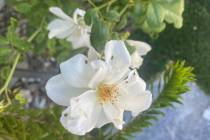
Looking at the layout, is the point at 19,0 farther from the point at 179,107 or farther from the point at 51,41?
the point at 179,107

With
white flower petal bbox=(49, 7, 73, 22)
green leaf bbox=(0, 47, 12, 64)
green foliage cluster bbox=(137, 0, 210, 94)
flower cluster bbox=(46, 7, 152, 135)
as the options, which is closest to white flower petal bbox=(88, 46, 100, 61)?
flower cluster bbox=(46, 7, 152, 135)

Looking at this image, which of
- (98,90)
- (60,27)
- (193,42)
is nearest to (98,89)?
(98,90)

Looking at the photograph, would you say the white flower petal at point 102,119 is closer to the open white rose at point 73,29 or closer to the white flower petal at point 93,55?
the white flower petal at point 93,55

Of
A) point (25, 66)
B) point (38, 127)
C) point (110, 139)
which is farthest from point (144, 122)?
point (25, 66)

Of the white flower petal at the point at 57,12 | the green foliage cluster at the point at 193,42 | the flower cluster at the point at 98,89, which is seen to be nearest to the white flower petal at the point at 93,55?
the flower cluster at the point at 98,89

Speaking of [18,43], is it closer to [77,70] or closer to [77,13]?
[77,13]
